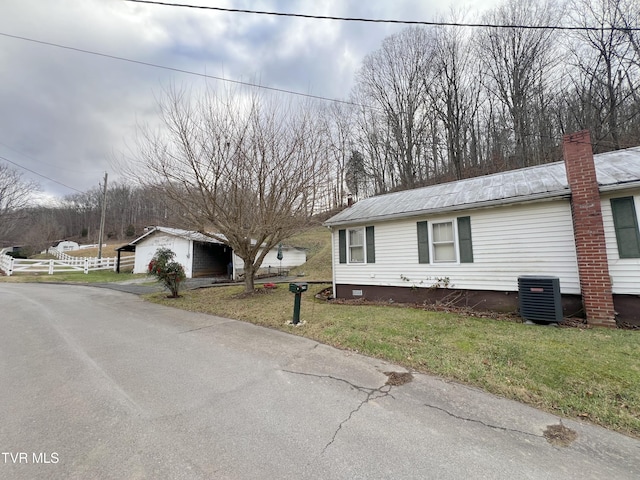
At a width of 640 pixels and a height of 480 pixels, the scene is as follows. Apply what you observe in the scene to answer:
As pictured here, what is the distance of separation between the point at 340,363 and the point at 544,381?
266 cm

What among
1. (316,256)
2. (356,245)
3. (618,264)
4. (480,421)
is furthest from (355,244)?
(316,256)

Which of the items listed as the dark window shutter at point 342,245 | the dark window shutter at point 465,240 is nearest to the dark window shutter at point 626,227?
the dark window shutter at point 465,240

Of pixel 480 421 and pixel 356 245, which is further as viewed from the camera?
pixel 356 245

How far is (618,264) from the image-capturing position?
240 inches

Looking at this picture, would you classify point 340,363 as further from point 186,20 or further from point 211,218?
point 186,20

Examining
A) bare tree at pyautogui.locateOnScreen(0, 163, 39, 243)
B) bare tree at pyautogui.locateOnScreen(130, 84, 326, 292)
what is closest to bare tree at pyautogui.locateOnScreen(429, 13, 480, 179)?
bare tree at pyautogui.locateOnScreen(130, 84, 326, 292)

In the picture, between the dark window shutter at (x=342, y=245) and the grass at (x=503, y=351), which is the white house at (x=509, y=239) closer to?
the dark window shutter at (x=342, y=245)

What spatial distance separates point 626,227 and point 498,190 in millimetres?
2841

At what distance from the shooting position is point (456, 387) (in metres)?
3.58

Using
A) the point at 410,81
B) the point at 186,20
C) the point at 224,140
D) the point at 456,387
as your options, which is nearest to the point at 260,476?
the point at 456,387

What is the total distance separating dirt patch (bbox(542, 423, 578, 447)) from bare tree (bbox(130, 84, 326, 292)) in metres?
8.77

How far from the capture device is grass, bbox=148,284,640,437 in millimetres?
3162

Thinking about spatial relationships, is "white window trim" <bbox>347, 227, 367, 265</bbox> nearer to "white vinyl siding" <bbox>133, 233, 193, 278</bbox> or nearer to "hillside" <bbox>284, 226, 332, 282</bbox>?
"hillside" <bbox>284, 226, 332, 282</bbox>

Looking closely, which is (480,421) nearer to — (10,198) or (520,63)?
(520,63)
